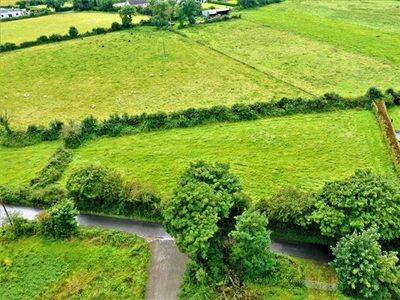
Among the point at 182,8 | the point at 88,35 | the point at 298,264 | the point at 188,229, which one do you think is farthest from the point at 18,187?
the point at 182,8

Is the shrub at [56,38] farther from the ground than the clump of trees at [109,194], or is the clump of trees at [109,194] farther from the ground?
A: the shrub at [56,38]

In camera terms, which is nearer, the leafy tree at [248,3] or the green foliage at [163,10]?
the green foliage at [163,10]

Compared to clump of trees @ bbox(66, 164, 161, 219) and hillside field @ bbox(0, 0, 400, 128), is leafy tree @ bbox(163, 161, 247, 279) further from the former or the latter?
hillside field @ bbox(0, 0, 400, 128)

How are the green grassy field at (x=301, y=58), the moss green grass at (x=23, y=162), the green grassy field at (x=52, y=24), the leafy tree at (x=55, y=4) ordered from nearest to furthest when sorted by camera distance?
the moss green grass at (x=23, y=162) < the green grassy field at (x=301, y=58) < the green grassy field at (x=52, y=24) < the leafy tree at (x=55, y=4)

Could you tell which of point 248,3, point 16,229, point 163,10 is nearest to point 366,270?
point 16,229

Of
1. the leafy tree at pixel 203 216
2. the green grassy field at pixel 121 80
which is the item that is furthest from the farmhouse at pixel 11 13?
the leafy tree at pixel 203 216

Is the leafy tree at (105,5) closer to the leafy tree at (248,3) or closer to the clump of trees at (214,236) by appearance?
the leafy tree at (248,3)
